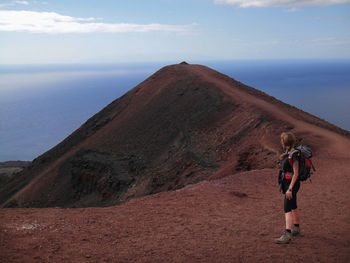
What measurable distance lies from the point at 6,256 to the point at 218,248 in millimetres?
3591

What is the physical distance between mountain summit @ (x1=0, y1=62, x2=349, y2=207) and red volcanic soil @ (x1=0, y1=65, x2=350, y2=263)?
15.1 feet

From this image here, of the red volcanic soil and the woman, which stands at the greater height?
the woman

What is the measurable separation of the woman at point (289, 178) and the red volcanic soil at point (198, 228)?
246 mm

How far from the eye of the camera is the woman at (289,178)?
5.96 m

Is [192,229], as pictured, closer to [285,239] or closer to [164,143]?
[285,239]

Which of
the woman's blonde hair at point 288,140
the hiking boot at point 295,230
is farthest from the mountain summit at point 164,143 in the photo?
the woman's blonde hair at point 288,140

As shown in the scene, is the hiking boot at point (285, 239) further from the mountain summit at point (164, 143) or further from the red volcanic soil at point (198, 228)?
the mountain summit at point (164, 143)

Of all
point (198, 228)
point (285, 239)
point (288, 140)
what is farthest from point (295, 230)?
point (198, 228)

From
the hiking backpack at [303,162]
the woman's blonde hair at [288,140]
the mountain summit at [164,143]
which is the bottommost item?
the mountain summit at [164,143]

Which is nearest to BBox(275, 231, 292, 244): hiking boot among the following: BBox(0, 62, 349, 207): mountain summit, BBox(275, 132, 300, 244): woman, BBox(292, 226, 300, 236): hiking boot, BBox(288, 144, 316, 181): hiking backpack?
BBox(275, 132, 300, 244): woman

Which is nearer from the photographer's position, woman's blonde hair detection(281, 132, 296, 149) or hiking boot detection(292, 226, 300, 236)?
woman's blonde hair detection(281, 132, 296, 149)

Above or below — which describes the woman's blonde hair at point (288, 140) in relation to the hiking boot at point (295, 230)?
above

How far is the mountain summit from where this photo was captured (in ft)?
60.2

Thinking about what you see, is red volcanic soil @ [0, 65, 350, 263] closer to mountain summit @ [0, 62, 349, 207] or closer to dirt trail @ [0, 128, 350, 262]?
dirt trail @ [0, 128, 350, 262]
